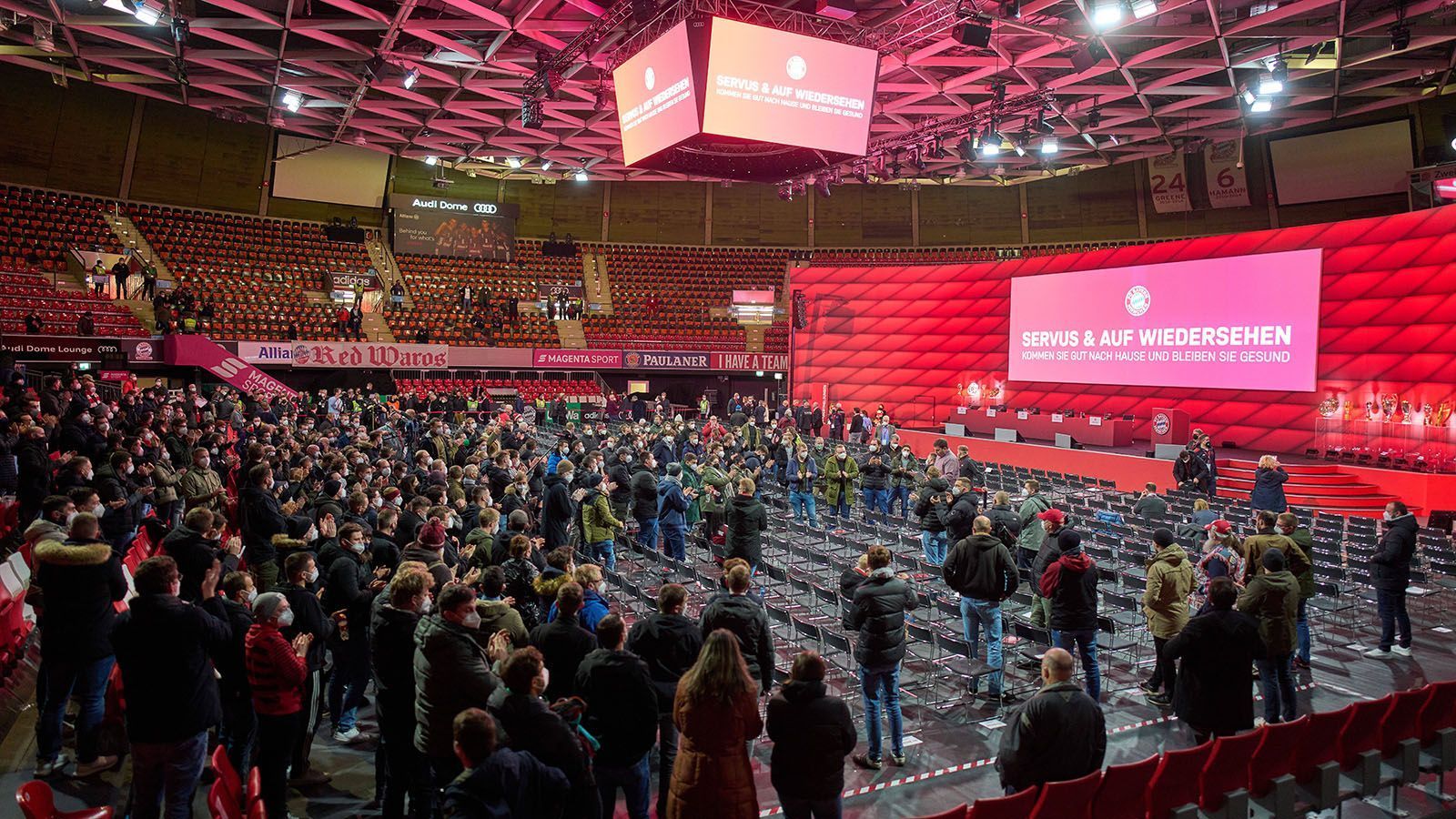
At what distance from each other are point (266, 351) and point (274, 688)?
23.6 metres

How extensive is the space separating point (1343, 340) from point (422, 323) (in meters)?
25.3

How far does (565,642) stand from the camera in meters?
4.48

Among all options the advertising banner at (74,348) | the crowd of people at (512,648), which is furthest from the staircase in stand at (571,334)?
the crowd of people at (512,648)

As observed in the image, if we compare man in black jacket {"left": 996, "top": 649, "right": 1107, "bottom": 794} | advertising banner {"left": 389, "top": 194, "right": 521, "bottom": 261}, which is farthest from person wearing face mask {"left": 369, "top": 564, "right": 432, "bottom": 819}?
advertising banner {"left": 389, "top": 194, "right": 521, "bottom": 261}

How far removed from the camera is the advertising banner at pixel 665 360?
30.4 m

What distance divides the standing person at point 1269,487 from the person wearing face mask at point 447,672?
11.9 m

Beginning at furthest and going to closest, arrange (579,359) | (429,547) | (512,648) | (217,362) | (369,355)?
1. (579,359)
2. (369,355)
3. (217,362)
4. (429,547)
5. (512,648)

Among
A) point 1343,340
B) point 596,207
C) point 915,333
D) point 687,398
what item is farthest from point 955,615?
point 596,207

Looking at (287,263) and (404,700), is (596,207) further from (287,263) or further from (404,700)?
(404,700)

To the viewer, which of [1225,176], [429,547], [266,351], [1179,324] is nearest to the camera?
[429,547]

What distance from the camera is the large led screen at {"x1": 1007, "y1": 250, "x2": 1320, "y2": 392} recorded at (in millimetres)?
17109

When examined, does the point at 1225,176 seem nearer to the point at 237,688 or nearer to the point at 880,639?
the point at 880,639

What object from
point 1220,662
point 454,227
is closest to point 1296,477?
point 1220,662

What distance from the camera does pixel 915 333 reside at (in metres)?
26.1
